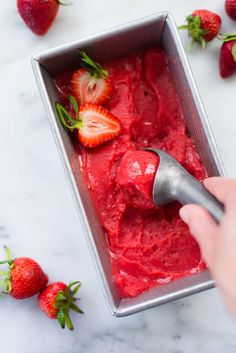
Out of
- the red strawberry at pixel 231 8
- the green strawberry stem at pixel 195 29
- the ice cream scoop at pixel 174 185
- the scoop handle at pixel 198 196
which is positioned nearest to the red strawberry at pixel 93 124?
the ice cream scoop at pixel 174 185

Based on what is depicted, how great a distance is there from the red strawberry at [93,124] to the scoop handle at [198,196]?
29 centimetres

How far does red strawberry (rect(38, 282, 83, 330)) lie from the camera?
182cm

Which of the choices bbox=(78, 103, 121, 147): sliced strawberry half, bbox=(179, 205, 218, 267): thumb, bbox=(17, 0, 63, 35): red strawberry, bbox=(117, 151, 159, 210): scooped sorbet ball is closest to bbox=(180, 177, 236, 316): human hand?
bbox=(179, 205, 218, 267): thumb

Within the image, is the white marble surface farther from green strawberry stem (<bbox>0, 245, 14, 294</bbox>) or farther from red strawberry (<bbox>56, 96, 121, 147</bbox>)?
red strawberry (<bbox>56, 96, 121, 147</bbox>)

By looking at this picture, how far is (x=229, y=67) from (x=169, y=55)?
0.21m

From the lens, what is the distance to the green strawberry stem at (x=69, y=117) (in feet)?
5.75

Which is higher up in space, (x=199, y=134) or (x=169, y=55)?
(x=169, y=55)

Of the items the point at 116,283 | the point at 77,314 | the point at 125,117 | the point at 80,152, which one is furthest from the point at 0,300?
the point at 125,117

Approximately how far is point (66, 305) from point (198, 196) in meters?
0.62

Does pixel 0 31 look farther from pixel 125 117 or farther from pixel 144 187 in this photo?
pixel 144 187

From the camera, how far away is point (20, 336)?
6.23ft

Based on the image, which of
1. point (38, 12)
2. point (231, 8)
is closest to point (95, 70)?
point (38, 12)

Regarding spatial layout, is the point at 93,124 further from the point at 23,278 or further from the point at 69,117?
the point at 23,278

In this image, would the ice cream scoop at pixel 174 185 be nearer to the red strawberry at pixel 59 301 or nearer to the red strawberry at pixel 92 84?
the red strawberry at pixel 92 84
